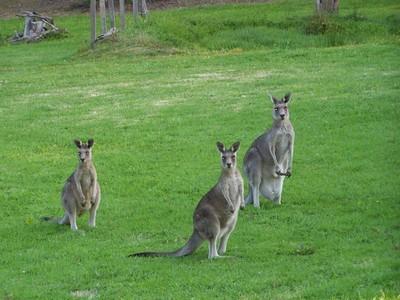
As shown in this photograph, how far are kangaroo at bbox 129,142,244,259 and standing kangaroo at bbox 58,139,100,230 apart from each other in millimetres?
1939

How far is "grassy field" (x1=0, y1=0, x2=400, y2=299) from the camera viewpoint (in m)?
10.8

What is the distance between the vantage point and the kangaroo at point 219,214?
1119 centimetres

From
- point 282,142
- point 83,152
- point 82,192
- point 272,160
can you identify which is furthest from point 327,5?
point 82,192

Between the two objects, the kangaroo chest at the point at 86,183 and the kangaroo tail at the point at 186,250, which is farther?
the kangaroo chest at the point at 86,183

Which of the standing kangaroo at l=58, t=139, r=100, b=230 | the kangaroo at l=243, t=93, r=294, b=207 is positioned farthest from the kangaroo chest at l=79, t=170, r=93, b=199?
the kangaroo at l=243, t=93, r=294, b=207

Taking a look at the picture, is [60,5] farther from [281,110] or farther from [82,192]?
[82,192]

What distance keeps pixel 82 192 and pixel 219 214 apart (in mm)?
2729

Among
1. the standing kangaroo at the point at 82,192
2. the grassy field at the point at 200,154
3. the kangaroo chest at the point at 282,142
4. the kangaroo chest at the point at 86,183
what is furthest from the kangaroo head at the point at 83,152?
the kangaroo chest at the point at 282,142

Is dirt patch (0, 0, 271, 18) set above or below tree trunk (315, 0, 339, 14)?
above

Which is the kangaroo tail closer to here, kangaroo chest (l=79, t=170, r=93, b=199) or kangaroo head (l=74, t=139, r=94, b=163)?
kangaroo chest (l=79, t=170, r=93, b=199)

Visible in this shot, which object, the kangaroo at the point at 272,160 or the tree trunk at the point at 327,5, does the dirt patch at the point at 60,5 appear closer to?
the tree trunk at the point at 327,5

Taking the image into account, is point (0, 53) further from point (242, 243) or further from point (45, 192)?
point (242, 243)

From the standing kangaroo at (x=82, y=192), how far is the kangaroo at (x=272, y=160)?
91.0 inches

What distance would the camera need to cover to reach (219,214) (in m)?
11.3
